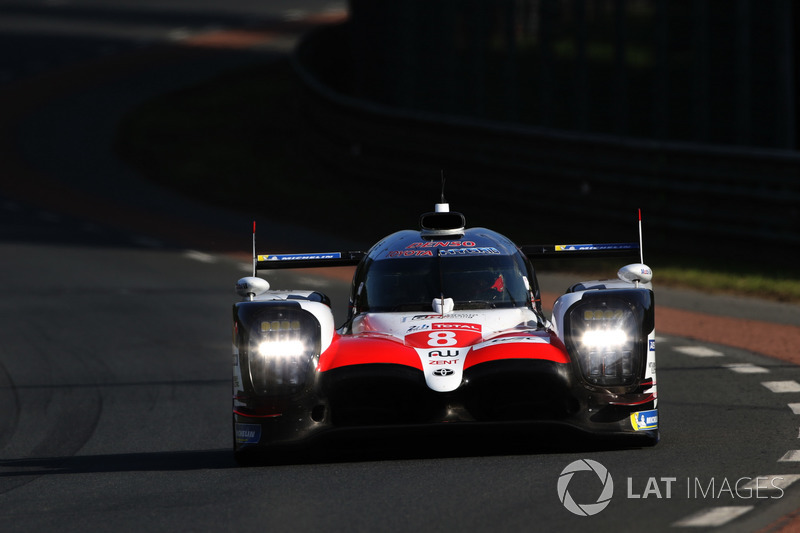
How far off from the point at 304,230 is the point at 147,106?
22.1 m

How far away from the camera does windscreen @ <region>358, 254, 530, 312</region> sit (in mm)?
11086

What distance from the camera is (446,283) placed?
36.6ft

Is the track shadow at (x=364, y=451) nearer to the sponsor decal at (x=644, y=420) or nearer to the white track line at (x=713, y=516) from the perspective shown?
the sponsor decal at (x=644, y=420)

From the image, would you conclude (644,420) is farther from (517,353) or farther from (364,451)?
(364,451)

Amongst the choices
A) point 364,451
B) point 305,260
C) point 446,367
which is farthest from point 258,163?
point 446,367

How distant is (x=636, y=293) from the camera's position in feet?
33.9

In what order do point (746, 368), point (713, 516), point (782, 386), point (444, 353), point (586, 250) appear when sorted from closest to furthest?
1. point (713, 516)
2. point (444, 353)
3. point (586, 250)
4. point (782, 386)
5. point (746, 368)

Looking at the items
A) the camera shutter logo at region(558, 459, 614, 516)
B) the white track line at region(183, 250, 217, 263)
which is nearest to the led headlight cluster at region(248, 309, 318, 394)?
the camera shutter logo at region(558, 459, 614, 516)

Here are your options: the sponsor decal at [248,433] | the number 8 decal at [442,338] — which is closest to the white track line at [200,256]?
the sponsor decal at [248,433]

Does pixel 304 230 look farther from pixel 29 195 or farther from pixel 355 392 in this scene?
pixel 355 392

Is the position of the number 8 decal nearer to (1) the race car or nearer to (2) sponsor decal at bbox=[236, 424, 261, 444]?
(1) the race car

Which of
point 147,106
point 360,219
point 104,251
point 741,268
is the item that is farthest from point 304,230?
point 147,106

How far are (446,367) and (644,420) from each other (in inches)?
55.6

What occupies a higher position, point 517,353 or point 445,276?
point 445,276
